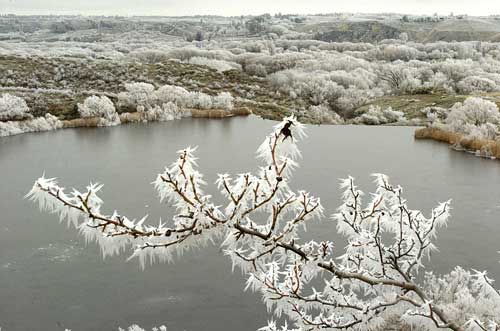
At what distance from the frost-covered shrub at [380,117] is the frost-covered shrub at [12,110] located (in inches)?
529

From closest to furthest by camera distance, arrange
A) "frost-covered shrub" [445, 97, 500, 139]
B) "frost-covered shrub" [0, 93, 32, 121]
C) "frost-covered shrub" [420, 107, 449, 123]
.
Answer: "frost-covered shrub" [445, 97, 500, 139] → "frost-covered shrub" [0, 93, 32, 121] → "frost-covered shrub" [420, 107, 449, 123]

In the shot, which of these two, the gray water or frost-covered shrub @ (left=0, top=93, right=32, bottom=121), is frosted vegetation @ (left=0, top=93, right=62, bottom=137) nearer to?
frost-covered shrub @ (left=0, top=93, right=32, bottom=121)

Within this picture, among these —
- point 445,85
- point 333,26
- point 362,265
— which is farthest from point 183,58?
point 333,26

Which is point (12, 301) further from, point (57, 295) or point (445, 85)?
point (445, 85)

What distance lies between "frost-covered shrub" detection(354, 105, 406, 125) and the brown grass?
19.7ft

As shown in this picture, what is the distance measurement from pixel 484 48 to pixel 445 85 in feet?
97.1

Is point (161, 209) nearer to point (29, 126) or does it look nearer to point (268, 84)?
point (29, 126)

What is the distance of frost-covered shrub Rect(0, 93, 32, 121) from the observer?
18078 mm

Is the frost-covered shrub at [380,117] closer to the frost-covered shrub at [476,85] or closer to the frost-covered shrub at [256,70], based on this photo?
the frost-covered shrub at [476,85]

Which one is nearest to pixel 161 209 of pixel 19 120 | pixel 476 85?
pixel 19 120

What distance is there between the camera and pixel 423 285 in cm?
676

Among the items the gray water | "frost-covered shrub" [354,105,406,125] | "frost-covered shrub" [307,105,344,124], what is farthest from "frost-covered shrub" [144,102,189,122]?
"frost-covered shrub" [354,105,406,125]

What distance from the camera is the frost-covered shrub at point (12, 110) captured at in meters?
18.1

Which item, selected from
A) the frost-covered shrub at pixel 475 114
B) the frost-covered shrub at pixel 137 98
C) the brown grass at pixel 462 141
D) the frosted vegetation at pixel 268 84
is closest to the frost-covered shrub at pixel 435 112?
the frosted vegetation at pixel 268 84
